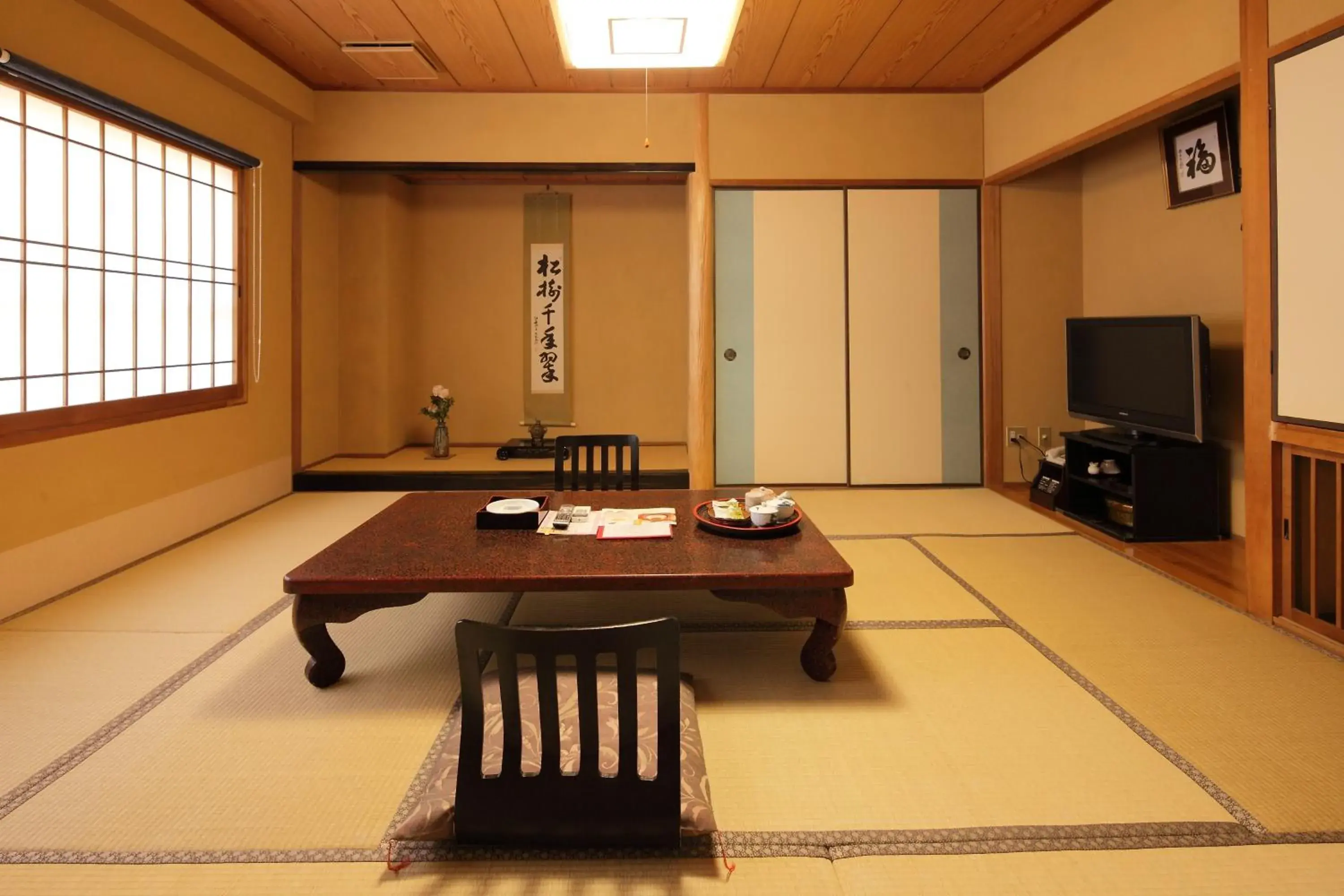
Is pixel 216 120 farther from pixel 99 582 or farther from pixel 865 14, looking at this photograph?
pixel 865 14

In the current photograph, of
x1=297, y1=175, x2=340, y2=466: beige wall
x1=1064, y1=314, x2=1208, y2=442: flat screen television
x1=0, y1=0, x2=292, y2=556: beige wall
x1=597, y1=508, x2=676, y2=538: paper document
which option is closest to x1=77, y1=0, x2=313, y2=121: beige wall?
x1=0, y1=0, x2=292, y2=556: beige wall

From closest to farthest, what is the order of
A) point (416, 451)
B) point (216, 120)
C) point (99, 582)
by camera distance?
1. point (99, 582)
2. point (216, 120)
3. point (416, 451)

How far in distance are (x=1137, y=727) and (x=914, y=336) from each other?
374 centimetres

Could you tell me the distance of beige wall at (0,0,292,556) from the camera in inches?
126

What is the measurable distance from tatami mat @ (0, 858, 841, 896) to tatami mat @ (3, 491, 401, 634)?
143 cm

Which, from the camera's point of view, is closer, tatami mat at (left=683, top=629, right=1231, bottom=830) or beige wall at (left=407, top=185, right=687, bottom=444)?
tatami mat at (left=683, top=629, right=1231, bottom=830)

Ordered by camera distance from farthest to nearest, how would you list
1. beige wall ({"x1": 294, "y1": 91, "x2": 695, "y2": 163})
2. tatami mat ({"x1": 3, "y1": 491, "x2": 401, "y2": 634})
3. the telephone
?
beige wall ({"x1": 294, "y1": 91, "x2": 695, "y2": 163}) → the telephone → tatami mat ({"x1": 3, "y1": 491, "x2": 401, "y2": 634})

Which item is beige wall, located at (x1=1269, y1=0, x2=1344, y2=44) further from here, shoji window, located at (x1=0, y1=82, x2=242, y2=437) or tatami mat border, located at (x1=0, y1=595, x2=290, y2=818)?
shoji window, located at (x1=0, y1=82, x2=242, y2=437)

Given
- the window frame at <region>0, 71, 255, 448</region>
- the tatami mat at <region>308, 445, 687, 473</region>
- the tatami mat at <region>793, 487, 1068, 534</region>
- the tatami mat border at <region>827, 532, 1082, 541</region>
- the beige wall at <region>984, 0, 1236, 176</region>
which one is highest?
the beige wall at <region>984, 0, 1236, 176</region>

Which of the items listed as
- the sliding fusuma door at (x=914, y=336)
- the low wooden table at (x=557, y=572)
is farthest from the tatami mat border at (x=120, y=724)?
the sliding fusuma door at (x=914, y=336)

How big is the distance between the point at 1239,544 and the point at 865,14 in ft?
10.5

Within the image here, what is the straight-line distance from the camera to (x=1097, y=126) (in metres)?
4.14

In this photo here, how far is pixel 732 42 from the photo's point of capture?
4.05 m

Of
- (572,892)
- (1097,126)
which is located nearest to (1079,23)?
(1097,126)
